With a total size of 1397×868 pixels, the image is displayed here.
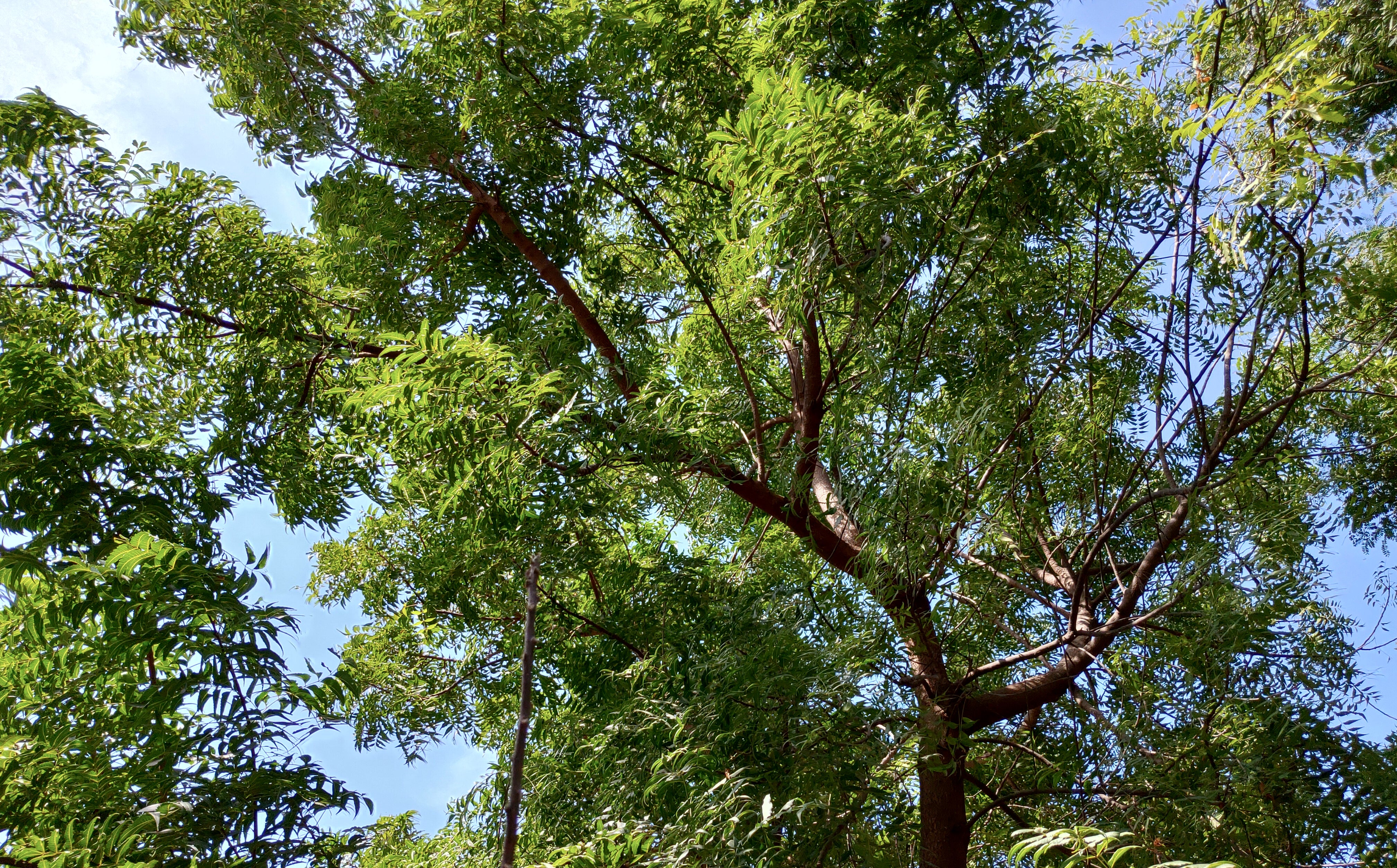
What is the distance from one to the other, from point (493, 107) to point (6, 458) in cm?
168

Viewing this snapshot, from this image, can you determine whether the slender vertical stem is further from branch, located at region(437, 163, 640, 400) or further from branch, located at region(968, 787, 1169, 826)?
branch, located at region(968, 787, 1169, 826)

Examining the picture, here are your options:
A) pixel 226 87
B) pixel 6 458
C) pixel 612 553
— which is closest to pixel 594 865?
pixel 6 458

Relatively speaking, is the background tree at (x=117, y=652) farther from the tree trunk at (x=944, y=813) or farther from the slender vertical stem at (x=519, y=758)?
the tree trunk at (x=944, y=813)

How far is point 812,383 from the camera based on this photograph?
296 cm

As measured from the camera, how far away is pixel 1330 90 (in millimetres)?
1639

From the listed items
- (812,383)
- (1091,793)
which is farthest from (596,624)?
(1091,793)

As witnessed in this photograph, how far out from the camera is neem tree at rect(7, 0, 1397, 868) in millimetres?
2156

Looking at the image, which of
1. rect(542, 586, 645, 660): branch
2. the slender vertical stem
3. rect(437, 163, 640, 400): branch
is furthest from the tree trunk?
the slender vertical stem

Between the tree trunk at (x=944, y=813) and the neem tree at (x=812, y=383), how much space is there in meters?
0.01

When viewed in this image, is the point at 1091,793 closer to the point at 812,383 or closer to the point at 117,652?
the point at 812,383

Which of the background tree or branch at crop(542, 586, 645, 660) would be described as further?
branch at crop(542, 586, 645, 660)

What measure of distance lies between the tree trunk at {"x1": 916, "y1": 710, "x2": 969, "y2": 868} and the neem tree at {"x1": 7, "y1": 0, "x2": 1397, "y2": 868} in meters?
0.01

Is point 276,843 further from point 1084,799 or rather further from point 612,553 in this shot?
point 1084,799

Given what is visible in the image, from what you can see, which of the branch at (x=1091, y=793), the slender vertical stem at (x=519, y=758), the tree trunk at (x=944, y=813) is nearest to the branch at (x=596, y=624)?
the tree trunk at (x=944, y=813)
